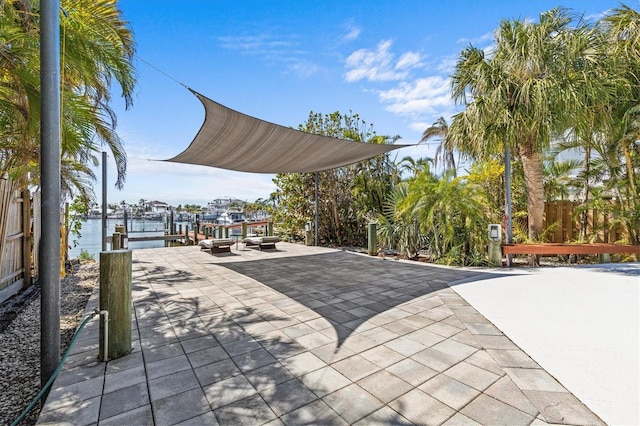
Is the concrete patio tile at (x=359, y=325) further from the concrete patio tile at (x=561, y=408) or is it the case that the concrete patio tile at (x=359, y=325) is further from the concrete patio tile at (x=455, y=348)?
the concrete patio tile at (x=561, y=408)

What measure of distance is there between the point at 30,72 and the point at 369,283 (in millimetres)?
5090

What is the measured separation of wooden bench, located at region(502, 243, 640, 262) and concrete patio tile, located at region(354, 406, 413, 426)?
5578mm

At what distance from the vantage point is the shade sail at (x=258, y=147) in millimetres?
5070

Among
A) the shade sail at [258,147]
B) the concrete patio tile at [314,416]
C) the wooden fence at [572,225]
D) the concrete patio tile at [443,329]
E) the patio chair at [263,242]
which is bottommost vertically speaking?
the concrete patio tile at [314,416]

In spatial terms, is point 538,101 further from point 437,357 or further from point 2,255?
point 2,255

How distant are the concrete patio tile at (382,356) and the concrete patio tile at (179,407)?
50.3 inches

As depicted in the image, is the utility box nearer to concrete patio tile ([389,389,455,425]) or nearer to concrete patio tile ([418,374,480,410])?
concrete patio tile ([418,374,480,410])

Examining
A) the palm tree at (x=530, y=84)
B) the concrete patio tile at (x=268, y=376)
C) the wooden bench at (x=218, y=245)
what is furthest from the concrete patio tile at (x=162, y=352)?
the palm tree at (x=530, y=84)

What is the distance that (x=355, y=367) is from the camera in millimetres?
2305

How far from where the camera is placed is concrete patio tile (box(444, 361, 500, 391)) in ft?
6.77

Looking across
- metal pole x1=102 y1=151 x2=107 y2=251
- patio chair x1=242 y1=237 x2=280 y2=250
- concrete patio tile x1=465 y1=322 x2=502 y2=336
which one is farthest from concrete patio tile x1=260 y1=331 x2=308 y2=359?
metal pole x1=102 y1=151 x2=107 y2=251

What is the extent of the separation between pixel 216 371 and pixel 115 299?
1.08 meters

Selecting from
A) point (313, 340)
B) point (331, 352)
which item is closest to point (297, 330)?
point (313, 340)

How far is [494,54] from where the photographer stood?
20.2 ft
